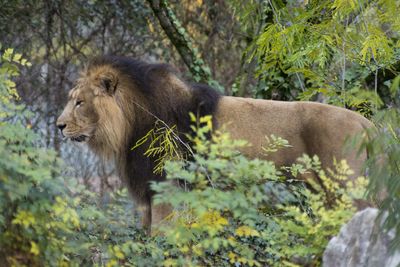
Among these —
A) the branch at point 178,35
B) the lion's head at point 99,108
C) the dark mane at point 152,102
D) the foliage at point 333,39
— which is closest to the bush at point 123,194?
the foliage at point 333,39

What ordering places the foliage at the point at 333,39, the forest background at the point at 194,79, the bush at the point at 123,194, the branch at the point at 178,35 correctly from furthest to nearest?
1. the branch at the point at 178,35
2. the foliage at the point at 333,39
3. the forest background at the point at 194,79
4. the bush at the point at 123,194

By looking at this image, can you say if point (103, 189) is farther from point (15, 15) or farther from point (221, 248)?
point (221, 248)

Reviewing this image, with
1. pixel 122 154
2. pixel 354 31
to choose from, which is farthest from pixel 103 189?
pixel 354 31

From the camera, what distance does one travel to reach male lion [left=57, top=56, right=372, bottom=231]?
289 inches

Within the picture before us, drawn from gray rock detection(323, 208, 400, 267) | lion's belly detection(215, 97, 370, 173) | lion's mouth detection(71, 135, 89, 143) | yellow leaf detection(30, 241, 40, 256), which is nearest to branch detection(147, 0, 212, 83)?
lion's belly detection(215, 97, 370, 173)

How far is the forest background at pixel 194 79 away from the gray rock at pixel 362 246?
100 mm

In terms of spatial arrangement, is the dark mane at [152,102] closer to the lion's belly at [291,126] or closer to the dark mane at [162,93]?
the dark mane at [162,93]

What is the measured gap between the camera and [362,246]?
4.20 meters

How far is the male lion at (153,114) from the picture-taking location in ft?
24.1

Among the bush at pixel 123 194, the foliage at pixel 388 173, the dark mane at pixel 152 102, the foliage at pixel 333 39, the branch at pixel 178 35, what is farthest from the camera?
the branch at pixel 178 35

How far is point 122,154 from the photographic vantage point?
24.8ft

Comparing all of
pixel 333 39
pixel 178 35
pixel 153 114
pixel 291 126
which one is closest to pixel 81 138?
pixel 153 114

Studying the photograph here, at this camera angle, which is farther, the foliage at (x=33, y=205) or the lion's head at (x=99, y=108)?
the lion's head at (x=99, y=108)

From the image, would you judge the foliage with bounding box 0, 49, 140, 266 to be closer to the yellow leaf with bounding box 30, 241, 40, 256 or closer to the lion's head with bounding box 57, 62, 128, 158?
the yellow leaf with bounding box 30, 241, 40, 256
